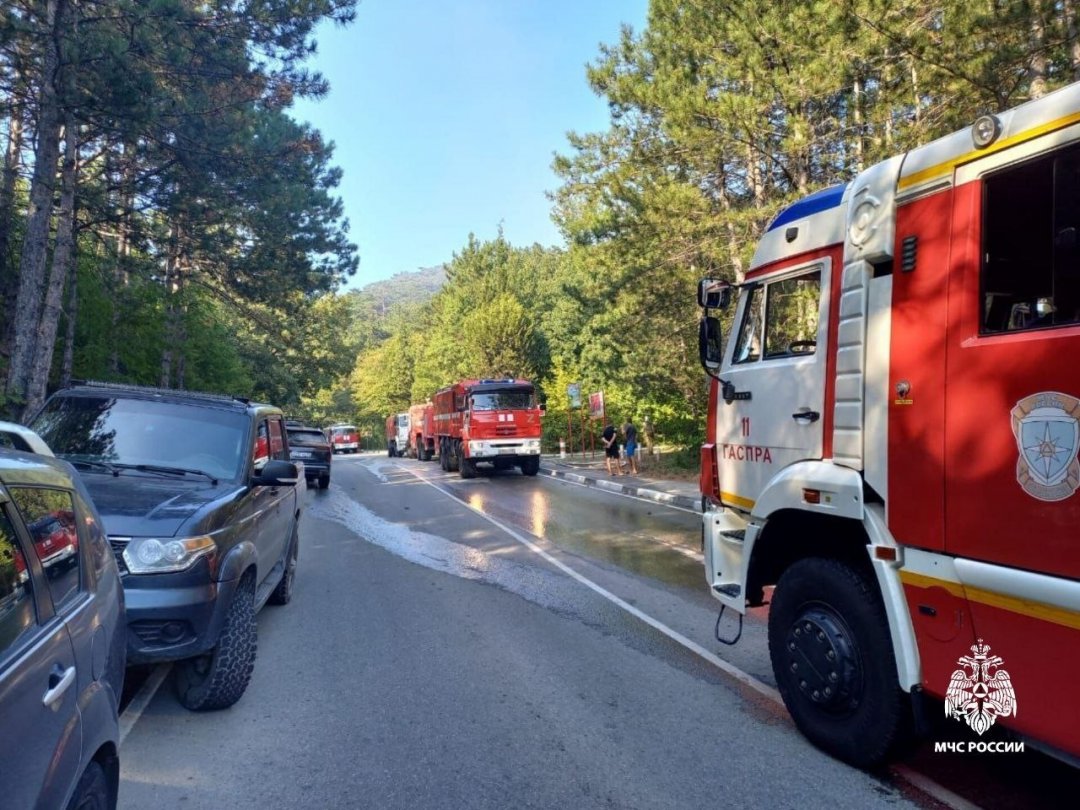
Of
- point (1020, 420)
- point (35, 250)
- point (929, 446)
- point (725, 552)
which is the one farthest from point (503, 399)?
point (1020, 420)

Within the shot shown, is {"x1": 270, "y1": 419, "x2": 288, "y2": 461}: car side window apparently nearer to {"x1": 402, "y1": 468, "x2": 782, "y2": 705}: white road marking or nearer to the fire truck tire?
{"x1": 402, "y1": 468, "x2": 782, "y2": 705}: white road marking

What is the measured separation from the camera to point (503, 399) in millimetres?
22828

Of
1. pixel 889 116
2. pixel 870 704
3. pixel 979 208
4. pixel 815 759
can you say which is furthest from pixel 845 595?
pixel 889 116

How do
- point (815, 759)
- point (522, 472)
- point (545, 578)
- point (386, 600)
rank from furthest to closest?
1. point (522, 472)
2. point (545, 578)
3. point (386, 600)
4. point (815, 759)

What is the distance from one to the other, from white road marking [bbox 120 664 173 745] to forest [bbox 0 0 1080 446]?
7.78 meters

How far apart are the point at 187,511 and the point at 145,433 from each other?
1526mm

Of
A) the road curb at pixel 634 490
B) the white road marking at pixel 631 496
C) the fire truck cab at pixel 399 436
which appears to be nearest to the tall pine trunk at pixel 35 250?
the white road marking at pixel 631 496

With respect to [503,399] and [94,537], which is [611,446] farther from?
[94,537]

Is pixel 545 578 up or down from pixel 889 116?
down

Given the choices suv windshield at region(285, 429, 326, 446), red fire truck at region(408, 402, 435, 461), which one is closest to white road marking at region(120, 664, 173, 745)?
suv windshield at region(285, 429, 326, 446)

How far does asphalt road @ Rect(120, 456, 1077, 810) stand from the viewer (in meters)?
3.47

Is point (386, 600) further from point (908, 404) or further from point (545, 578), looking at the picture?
point (908, 404)

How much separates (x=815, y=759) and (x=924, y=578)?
50.6 inches

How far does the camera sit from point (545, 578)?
831 centimetres
